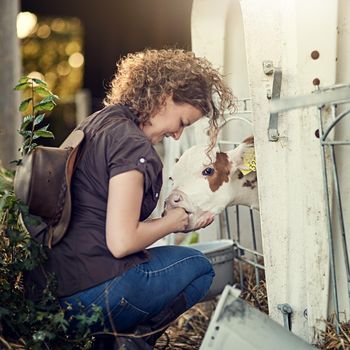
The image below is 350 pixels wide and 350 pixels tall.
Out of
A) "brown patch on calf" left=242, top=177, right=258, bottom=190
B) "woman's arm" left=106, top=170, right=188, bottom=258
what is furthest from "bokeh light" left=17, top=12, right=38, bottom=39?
"woman's arm" left=106, top=170, right=188, bottom=258

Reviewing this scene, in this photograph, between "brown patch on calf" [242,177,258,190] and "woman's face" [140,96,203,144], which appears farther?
"brown patch on calf" [242,177,258,190]

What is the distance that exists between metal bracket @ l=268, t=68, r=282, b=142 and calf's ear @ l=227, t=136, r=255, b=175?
0.99 ft

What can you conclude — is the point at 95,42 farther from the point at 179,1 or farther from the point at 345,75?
the point at 345,75

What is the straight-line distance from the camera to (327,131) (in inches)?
128

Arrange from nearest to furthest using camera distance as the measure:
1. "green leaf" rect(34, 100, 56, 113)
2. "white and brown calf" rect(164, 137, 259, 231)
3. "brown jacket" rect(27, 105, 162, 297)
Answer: "brown jacket" rect(27, 105, 162, 297), "green leaf" rect(34, 100, 56, 113), "white and brown calf" rect(164, 137, 259, 231)

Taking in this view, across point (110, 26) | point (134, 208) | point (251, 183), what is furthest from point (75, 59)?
point (134, 208)

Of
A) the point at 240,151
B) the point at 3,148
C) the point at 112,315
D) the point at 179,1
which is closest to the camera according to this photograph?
the point at 112,315

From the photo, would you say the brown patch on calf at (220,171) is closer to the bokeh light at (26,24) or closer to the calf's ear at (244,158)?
the calf's ear at (244,158)

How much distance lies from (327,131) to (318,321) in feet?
2.63

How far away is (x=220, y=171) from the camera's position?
12.6 feet

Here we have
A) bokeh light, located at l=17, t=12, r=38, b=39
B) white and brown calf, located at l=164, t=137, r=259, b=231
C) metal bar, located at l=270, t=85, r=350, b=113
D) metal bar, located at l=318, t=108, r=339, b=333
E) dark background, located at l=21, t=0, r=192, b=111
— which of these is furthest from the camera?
bokeh light, located at l=17, t=12, r=38, b=39

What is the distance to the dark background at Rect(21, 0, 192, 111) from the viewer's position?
10.7 m

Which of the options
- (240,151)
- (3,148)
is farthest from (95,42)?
(240,151)

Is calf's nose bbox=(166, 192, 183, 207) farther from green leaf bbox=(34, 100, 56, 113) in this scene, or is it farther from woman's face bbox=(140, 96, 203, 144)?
green leaf bbox=(34, 100, 56, 113)
